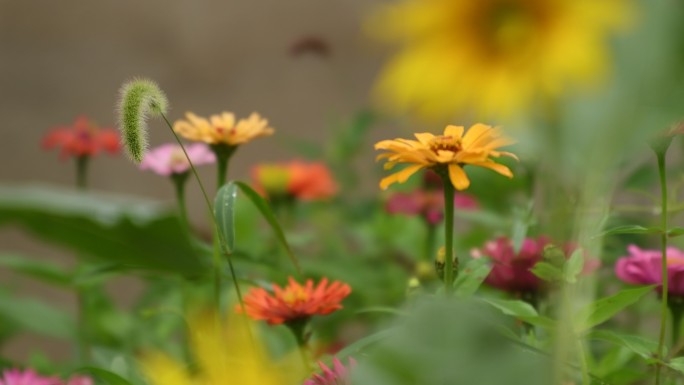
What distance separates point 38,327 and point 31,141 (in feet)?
2.33

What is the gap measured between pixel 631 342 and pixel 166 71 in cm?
122

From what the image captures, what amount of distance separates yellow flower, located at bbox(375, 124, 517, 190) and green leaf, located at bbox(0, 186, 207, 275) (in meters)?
0.14

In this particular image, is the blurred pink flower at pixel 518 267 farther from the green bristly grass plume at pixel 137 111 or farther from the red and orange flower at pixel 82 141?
the red and orange flower at pixel 82 141

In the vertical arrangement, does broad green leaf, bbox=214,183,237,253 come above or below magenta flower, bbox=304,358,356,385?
above

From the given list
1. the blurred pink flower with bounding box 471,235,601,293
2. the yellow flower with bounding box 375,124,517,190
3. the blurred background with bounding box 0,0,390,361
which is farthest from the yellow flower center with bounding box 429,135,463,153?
the blurred background with bounding box 0,0,390,361

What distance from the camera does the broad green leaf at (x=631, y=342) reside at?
1.08 ft

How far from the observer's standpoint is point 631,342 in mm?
352

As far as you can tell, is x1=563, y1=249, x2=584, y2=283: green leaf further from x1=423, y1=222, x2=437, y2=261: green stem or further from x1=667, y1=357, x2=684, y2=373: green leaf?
x1=423, y1=222, x2=437, y2=261: green stem

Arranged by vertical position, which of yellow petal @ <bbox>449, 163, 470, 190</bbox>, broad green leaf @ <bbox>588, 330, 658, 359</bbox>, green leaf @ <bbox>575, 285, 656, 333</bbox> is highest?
yellow petal @ <bbox>449, 163, 470, 190</bbox>

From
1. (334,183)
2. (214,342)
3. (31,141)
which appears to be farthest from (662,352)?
(31,141)

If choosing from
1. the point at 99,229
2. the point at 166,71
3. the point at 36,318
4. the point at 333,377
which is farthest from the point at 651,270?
the point at 166,71

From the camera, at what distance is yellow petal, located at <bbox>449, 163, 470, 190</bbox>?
306 millimetres

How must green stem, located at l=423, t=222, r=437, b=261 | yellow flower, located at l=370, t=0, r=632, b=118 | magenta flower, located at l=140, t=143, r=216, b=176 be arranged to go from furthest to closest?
green stem, located at l=423, t=222, r=437, b=261 < magenta flower, located at l=140, t=143, r=216, b=176 < yellow flower, located at l=370, t=0, r=632, b=118

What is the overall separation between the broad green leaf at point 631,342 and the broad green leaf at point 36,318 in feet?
2.06
